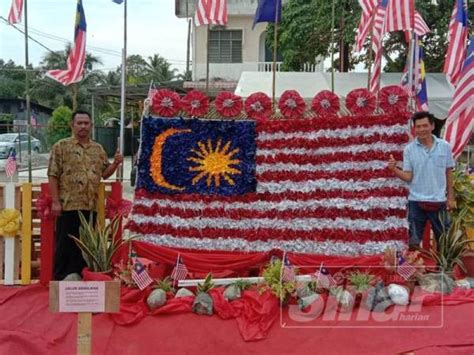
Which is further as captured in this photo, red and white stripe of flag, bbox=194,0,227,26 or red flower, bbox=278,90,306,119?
red and white stripe of flag, bbox=194,0,227,26

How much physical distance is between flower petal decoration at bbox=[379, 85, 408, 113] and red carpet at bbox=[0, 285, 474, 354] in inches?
65.4

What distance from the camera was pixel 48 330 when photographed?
12.6 feet

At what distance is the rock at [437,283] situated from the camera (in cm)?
413

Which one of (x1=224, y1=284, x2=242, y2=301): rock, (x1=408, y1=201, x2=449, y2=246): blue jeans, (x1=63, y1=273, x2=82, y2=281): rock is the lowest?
(x1=224, y1=284, x2=242, y2=301): rock

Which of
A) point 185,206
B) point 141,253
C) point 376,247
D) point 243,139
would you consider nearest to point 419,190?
point 376,247

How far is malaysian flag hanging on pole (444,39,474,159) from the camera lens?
565cm

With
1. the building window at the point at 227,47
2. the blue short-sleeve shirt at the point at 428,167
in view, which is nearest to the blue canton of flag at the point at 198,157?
the blue short-sleeve shirt at the point at 428,167

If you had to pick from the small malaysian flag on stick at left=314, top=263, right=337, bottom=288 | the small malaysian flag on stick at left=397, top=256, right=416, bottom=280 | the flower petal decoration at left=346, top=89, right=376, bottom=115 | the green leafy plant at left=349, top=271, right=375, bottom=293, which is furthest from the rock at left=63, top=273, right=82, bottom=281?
the flower petal decoration at left=346, top=89, right=376, bottom=115

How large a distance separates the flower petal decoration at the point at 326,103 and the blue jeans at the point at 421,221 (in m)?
1.04

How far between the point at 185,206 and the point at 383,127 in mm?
1818

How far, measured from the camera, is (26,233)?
4688mm

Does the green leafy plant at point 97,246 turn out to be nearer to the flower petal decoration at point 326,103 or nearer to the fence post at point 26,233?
the fence post at point 26,233

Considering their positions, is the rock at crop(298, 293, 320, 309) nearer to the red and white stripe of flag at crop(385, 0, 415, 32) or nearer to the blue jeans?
the blue jeans

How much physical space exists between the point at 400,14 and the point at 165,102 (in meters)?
3.32
